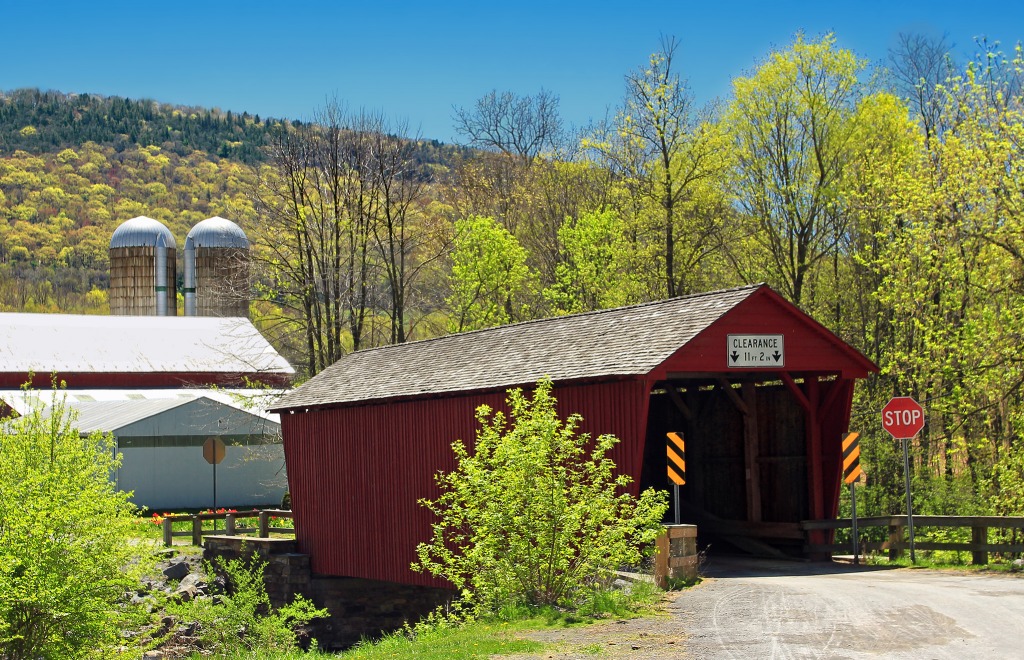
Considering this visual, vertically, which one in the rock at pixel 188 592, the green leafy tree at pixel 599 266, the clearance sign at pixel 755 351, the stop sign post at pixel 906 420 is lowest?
the rock at pixel 188 592

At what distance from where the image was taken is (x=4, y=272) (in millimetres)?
120750

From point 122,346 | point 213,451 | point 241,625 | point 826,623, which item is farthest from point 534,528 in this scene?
point 122,346

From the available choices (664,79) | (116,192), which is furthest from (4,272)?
(664,79)

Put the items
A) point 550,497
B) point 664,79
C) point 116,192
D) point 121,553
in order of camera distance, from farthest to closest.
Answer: point 116,192
point 664,79
point 121,553
point 550,497

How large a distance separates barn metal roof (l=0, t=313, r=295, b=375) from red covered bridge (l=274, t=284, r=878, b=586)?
75.9ft

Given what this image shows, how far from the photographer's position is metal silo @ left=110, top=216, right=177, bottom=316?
66438 millimetres

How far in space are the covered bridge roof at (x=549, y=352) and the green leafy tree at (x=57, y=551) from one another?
6.14m

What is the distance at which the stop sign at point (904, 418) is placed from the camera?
1716 centimetres

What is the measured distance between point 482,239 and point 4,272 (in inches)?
3792

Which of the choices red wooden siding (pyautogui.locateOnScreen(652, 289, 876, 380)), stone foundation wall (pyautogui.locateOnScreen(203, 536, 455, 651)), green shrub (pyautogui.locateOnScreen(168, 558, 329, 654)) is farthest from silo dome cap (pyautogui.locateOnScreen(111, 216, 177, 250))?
red wooden siding (pyautogui.locateOnScreen(652, 289, 876, 380))

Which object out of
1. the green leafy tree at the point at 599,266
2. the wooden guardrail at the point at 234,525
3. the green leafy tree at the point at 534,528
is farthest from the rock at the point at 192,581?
the green leafy tree at the point at 599,266

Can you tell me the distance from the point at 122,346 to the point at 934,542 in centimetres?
3894

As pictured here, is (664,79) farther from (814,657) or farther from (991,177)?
(814,657)

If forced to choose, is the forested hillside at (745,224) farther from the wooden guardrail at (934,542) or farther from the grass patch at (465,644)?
the grass patch at (465,644)
